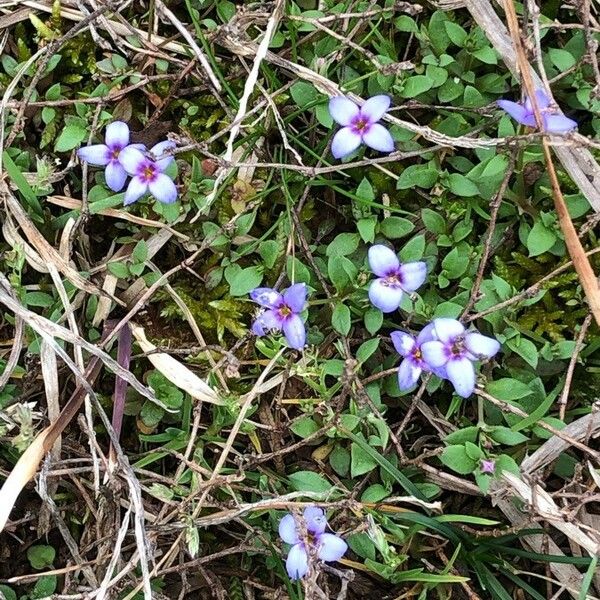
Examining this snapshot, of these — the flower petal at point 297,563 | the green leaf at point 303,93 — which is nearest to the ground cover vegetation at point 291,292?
the green leaf at point 303,93

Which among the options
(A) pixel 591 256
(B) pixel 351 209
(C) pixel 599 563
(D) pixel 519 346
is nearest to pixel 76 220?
(B) pixel 351 209

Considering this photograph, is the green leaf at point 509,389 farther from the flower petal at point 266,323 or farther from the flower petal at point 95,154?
the flower petal at point 95,154

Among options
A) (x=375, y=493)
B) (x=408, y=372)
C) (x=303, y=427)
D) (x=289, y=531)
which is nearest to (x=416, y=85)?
(x=408, y=372)

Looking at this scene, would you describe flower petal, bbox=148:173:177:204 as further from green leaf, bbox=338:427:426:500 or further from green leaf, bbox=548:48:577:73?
green leaf, bbox=548:48:577:73

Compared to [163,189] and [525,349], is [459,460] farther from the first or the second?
[163,189]

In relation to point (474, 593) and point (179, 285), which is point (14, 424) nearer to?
point (179, 285)
